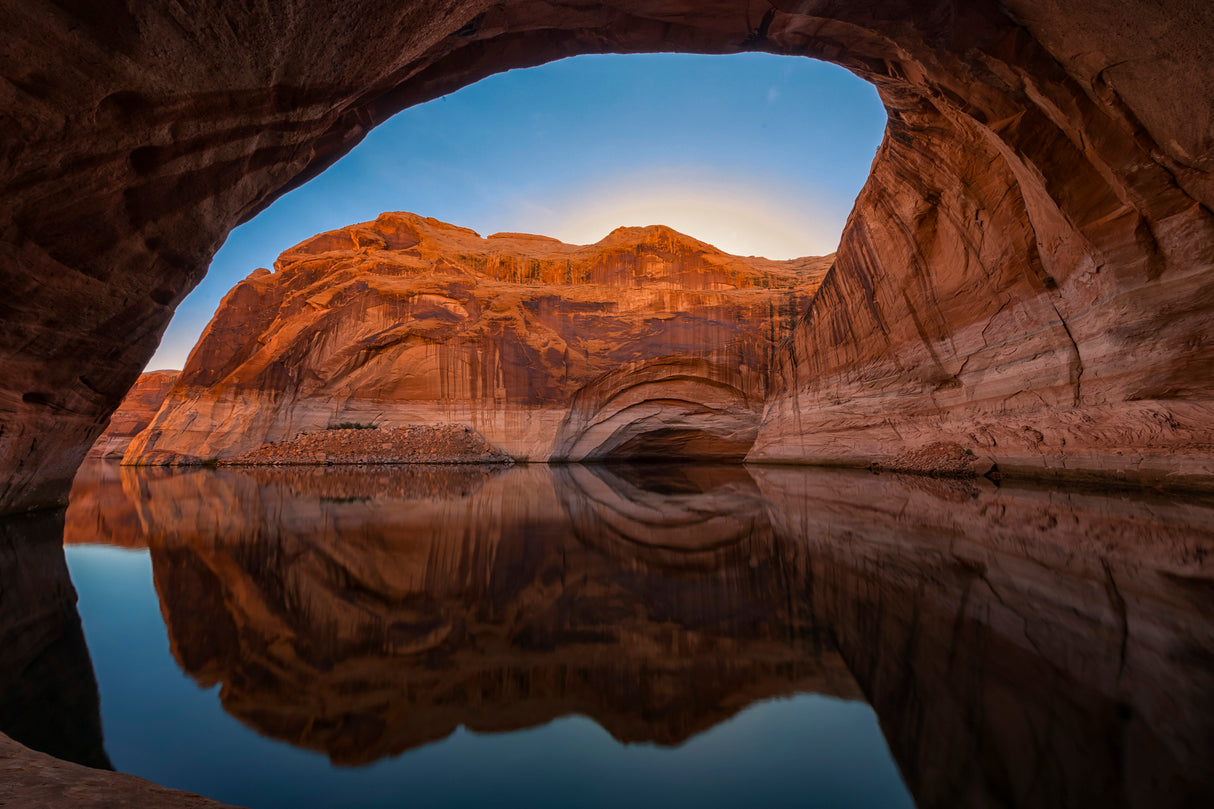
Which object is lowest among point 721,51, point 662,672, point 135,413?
point 662,672

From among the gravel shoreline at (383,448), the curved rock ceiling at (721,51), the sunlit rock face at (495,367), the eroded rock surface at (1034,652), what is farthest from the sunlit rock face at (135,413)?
the eroded rock surface at (1034,652)

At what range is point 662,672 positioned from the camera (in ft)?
6.56

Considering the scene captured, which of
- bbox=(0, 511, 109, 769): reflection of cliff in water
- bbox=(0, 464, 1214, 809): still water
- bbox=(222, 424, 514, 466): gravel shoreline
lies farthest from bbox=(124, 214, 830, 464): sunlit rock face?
bbox=(0, 511, 109, 769): reflection of cliff in water

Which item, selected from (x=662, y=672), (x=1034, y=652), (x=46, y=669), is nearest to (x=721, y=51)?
(x=1034, y=652)

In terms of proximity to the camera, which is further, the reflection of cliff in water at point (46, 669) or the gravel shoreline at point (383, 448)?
the gravel shoreline at point (383, 448)

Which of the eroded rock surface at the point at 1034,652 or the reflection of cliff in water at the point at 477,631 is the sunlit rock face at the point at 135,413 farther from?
the eroded rock surface at the point at 1034,652

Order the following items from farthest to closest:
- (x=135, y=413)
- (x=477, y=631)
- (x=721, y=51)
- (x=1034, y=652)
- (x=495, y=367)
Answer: (x=135, y=413) < (x=495, y=367) < (x=721, y=51) < (x=477, y=631) < (x=1034, y=652)

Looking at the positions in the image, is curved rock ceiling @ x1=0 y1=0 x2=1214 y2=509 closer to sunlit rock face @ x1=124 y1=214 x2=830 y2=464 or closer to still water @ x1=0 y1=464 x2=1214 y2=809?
still water @ x1=0 y1=464 x2=1214 y2=809

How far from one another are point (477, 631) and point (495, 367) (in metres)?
20.2

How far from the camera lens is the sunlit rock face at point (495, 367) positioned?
20859mm

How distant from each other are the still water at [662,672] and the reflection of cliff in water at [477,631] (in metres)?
0.02

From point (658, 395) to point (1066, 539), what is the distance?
1723cm

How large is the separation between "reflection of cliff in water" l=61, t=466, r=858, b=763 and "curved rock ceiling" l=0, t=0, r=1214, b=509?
2739 mm

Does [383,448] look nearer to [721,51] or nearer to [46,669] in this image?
[721,51]
